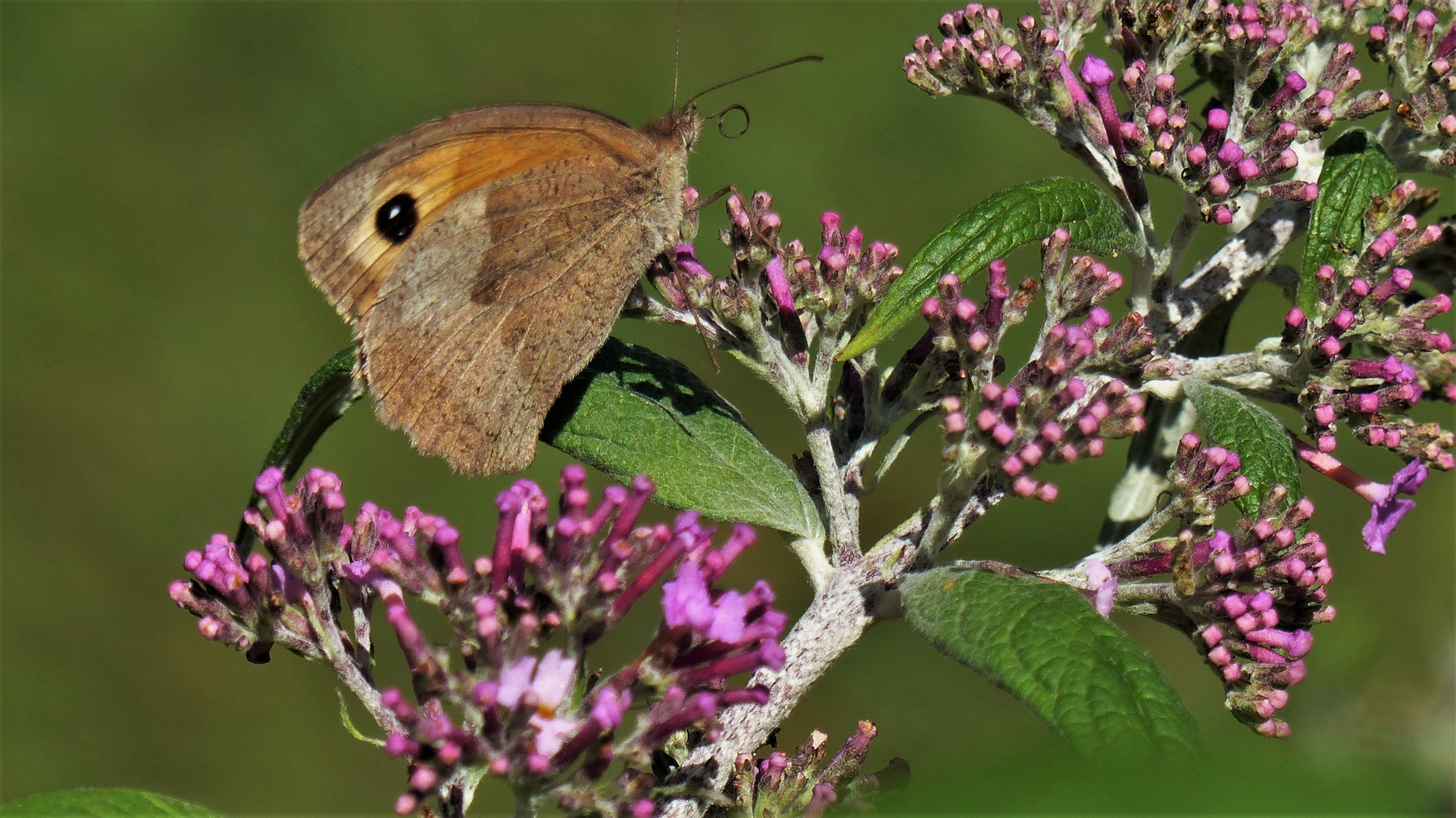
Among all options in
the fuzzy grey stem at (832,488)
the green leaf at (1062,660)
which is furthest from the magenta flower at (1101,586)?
the fuzzy grey stem at (832,488)

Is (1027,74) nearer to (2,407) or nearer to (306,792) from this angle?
(306,792)

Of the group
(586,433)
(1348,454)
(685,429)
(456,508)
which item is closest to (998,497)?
(685,429)

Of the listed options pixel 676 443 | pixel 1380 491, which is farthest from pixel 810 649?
pixel 1380 491

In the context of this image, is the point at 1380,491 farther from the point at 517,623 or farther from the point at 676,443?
the point at 517,623

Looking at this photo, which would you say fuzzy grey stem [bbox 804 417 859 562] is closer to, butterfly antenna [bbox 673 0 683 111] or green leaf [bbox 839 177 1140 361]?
green leaf [bbox 839 177 1140 361]

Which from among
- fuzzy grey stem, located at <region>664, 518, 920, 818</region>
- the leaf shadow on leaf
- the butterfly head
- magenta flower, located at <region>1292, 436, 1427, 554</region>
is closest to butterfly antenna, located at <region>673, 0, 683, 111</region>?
the butterfly head

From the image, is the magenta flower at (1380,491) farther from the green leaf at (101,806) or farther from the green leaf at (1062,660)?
the green leaf at (101,806)
